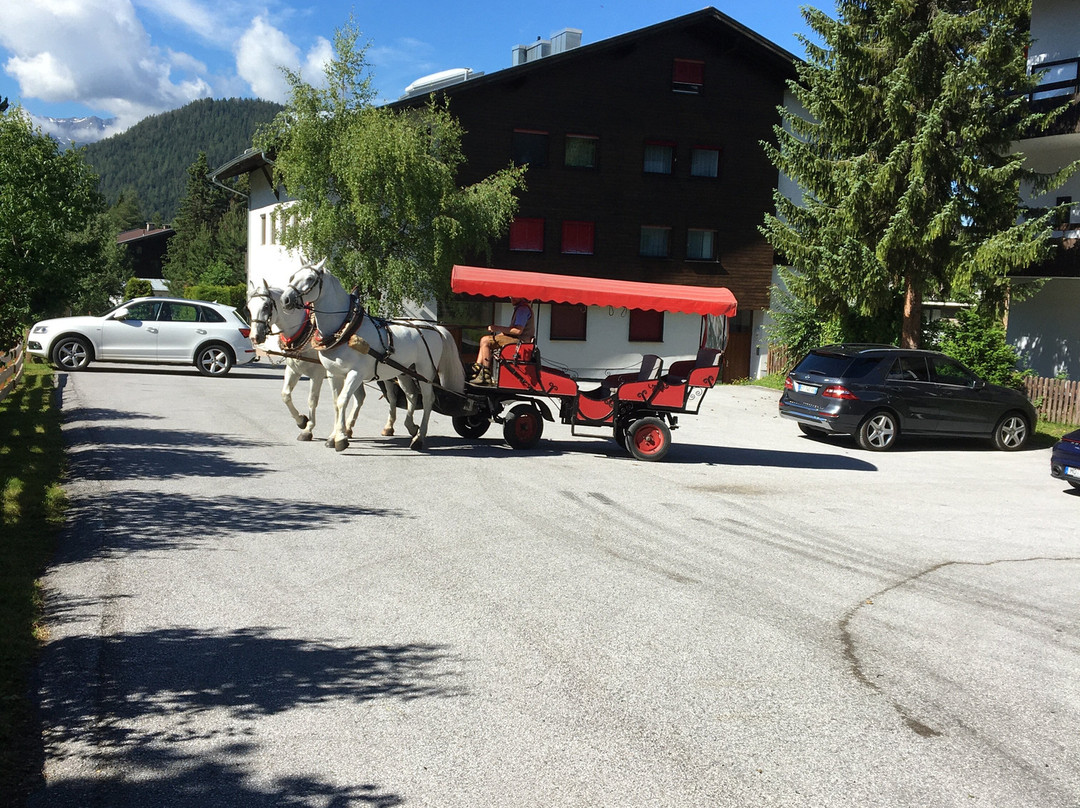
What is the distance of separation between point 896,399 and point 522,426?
282 inches

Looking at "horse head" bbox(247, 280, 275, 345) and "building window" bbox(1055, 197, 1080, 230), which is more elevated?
"building window" bbox(1055, 197, 1080, 230)

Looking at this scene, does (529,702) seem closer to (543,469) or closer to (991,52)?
(543,469)

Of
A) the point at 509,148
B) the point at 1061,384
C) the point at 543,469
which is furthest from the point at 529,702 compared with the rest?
the point at 509,148

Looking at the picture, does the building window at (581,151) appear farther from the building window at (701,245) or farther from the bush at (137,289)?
the bush at (137,289)

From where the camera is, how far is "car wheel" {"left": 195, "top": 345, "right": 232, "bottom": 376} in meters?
22.9

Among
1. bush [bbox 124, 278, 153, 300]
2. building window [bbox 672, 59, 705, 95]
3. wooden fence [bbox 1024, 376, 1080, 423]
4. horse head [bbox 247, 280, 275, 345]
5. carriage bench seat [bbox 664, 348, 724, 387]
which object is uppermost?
building window [bbox 672, 59, 705, 95]

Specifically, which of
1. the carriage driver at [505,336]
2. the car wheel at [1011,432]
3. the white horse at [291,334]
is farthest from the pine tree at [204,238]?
the car wheel at [1011,432]

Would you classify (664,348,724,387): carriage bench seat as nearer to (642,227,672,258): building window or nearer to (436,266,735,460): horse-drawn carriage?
(436,266,735,460): horse-drawn carriage

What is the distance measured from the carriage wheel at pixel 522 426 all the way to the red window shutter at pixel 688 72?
77.2ft

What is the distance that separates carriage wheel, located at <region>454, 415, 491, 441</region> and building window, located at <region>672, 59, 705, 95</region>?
898 inches

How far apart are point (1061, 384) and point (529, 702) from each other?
19.7 meters

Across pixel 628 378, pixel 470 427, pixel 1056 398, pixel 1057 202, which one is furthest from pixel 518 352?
pixel 1057 202

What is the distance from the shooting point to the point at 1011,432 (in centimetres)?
1819

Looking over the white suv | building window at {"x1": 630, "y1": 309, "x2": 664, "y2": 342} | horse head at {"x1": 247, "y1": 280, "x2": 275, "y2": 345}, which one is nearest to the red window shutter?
building window at {"x1": 630, "y1": 309, "x2": 664, "y2": 342}
